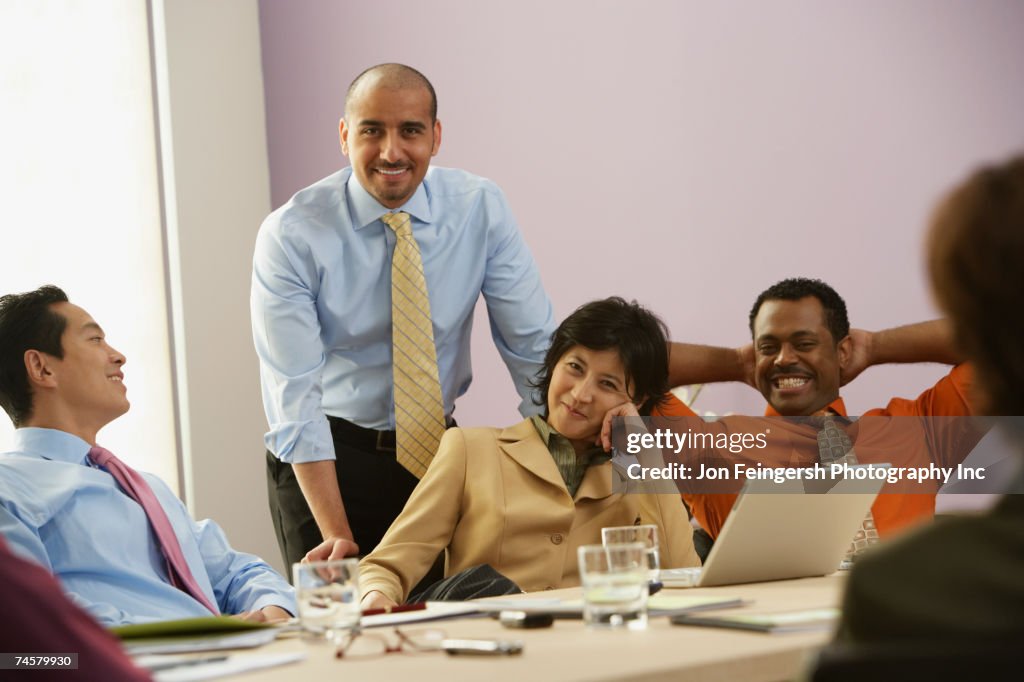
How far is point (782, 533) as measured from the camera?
5.53 feet

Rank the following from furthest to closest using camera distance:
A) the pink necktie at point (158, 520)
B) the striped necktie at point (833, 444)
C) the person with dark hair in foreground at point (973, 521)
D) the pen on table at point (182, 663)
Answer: the striped necktie at point (833, 444), the pink necktie at point (158, 520), the pen on table at point (182, 663), the person with dark hair in foreground at point (973, 521)

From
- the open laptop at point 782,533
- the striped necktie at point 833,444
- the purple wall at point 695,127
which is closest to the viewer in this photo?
the open laptop at point 782,533

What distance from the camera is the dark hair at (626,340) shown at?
2412 mm

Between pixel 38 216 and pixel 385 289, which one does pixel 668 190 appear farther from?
pixel 38 216

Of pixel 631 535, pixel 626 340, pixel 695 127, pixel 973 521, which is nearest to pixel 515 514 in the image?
pixel 626 340

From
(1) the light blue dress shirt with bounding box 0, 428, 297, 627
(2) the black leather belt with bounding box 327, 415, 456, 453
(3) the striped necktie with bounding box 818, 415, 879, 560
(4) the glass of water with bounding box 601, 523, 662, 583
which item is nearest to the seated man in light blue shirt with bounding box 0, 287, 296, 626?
(1) the light blue dress shirt with bounding box 0, 428, 297, 627

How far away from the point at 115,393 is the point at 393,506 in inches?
29.6

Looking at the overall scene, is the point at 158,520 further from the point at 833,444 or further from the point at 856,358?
the point at 856,358

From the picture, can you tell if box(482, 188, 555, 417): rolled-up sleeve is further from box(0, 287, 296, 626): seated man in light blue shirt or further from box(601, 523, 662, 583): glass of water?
box(601, 523, 662, 583): glass of water

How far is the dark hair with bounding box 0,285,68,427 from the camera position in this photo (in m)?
2.23

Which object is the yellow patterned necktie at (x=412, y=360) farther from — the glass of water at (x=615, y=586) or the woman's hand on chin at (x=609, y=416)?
the glass of water at (x=615, y=586)

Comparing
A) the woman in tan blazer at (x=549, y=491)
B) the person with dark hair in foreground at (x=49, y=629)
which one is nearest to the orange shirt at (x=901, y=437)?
the woman in tan blazer at (x=549, y=491)

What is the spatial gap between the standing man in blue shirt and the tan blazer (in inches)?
17.2

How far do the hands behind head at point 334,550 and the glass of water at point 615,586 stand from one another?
92 cm
